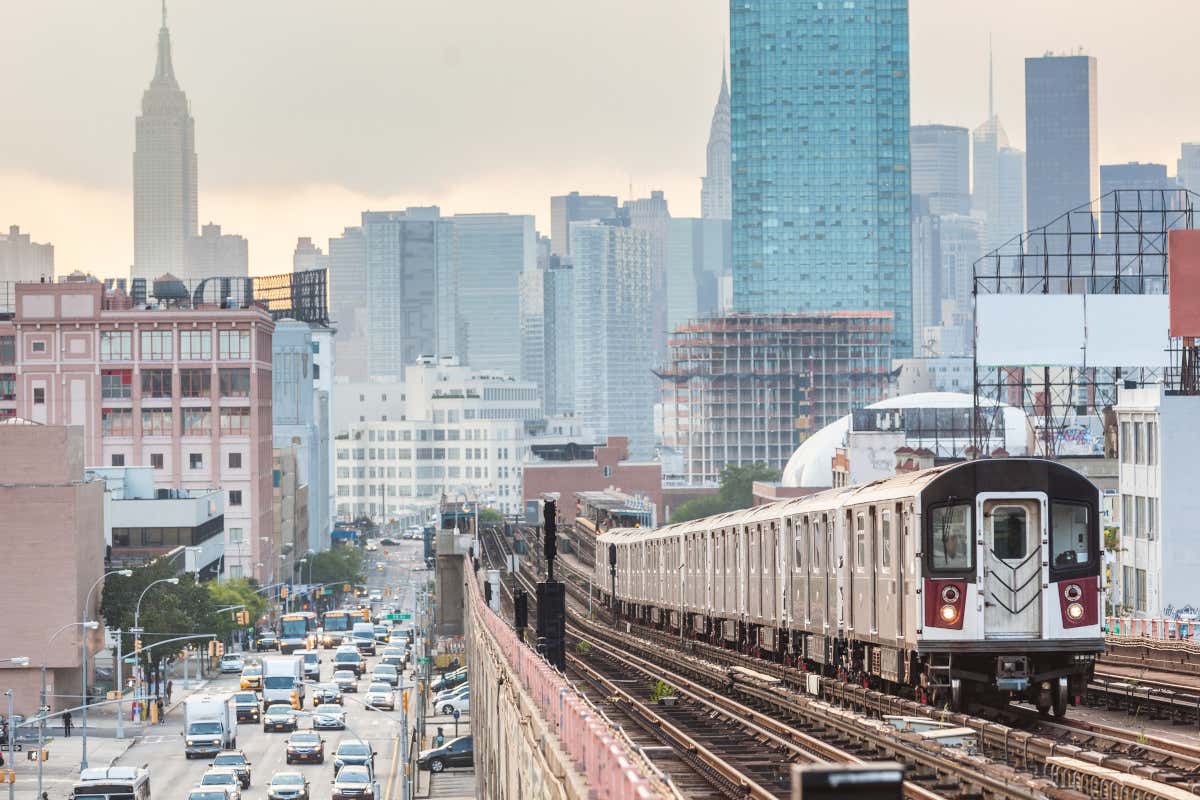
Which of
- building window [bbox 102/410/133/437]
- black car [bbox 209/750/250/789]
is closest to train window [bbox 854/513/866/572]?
black car [bbox 209/750/250/789]

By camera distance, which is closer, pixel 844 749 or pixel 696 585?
pixel 844 749

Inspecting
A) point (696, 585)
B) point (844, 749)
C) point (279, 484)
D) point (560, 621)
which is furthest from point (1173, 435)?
point (279, 484)

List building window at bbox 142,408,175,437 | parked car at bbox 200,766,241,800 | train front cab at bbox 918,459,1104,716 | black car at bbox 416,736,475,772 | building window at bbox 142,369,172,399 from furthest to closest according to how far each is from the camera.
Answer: building window at bbox 142,408,175,437, building window at bbox 142,369,172,399, black car at bbox 416,736,475,772, parked car at bbox 200,766,241,800, train front cab at bbox 918,459,1104,716

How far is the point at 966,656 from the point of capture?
91.7 feet

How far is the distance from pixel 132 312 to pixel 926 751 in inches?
5378

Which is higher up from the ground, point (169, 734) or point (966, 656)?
point (966, 656)

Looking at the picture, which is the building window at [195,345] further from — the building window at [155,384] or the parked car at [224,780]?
the parked car at [224,780]

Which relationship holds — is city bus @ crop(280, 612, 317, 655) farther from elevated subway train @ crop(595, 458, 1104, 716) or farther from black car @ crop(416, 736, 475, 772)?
elevated subway train @ crop(595, 458, 1104, 716)

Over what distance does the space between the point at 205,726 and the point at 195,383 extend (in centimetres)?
8589

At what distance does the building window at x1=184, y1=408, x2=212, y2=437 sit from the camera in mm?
155625

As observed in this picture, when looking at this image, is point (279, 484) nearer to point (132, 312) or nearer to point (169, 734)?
point (132, 312)

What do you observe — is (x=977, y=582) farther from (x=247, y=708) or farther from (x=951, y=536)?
(x=247, y=708)

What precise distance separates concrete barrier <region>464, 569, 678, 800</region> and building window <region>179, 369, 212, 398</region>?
4653 inches

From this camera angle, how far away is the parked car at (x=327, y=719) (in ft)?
261
